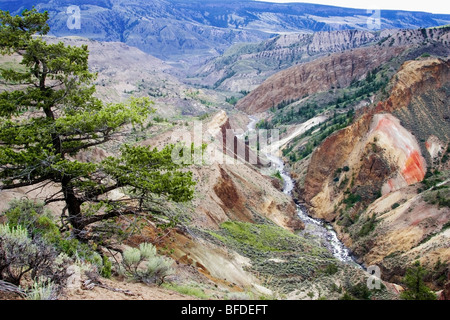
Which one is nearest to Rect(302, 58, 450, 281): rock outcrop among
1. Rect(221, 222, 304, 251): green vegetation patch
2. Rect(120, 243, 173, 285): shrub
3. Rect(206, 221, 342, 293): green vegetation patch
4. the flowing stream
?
the flowing stream

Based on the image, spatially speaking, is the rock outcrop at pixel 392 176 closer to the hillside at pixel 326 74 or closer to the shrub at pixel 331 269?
the shrub at pixel 331 269

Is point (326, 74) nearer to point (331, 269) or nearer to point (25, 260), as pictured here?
point (331, 269)

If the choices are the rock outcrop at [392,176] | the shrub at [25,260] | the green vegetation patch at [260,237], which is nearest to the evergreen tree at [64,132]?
the shrub at [25,260]

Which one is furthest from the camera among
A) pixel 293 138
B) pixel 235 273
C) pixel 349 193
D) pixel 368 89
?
pixel 368 89

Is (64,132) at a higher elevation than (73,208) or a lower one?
higher

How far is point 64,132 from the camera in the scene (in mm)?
10781

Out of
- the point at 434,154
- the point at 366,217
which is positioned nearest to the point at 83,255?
the point at 366,217

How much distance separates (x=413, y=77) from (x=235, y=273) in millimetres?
46651

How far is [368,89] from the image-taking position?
273 ft

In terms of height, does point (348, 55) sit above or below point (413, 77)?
above

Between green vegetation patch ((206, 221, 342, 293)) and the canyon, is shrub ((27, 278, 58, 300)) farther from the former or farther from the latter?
green vegetation patch ((206, 221, 342, 293))

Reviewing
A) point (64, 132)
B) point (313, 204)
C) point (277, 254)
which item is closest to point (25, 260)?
point (64, 132)

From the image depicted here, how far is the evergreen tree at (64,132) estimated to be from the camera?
10.2 m

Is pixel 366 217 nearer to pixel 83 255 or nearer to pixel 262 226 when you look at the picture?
pixel 262 226
